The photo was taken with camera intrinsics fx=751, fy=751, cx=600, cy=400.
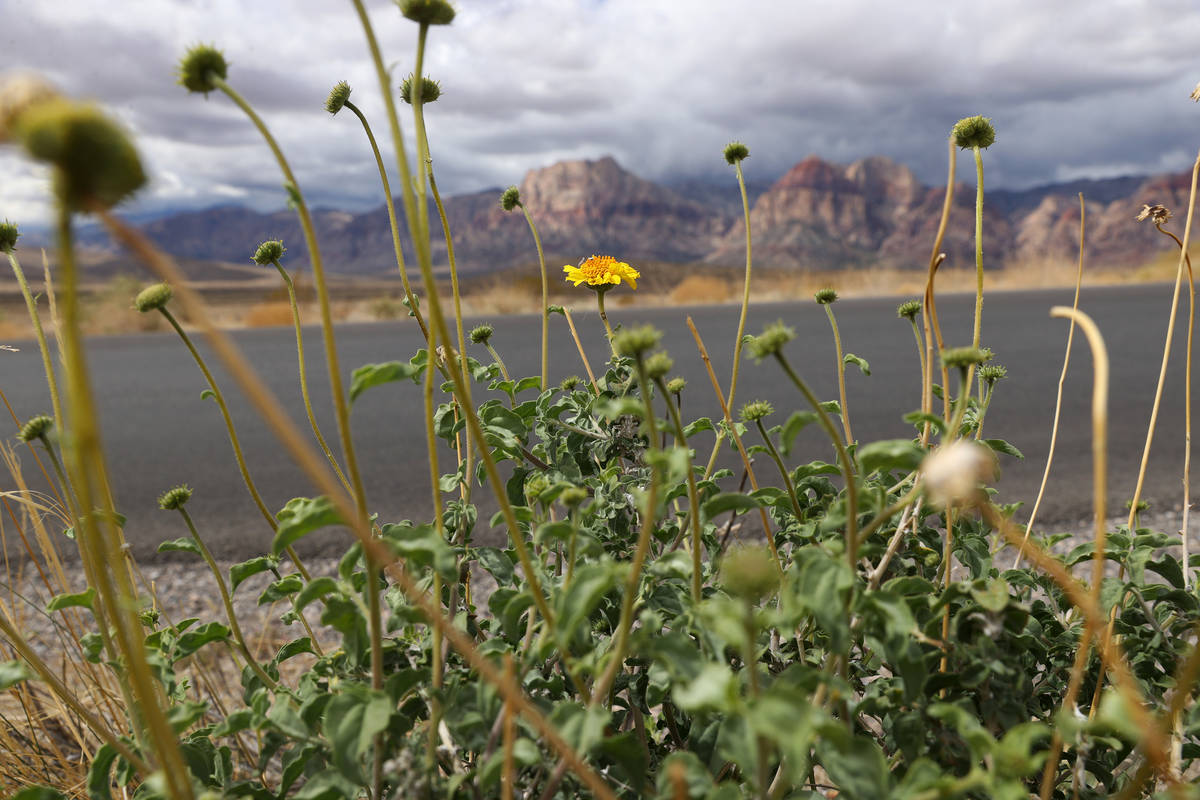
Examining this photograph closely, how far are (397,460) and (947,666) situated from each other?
456 cm

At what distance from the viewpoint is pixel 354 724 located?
615 mm

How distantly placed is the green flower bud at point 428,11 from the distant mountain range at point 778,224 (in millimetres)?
109267

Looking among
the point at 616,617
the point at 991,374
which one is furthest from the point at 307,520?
the point at 991,374

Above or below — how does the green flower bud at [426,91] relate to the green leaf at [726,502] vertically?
above

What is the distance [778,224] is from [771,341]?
135m

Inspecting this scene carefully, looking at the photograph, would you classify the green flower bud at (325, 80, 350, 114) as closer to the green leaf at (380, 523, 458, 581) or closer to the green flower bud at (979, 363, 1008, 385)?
the green leaf at (380, 523, 458, 581)

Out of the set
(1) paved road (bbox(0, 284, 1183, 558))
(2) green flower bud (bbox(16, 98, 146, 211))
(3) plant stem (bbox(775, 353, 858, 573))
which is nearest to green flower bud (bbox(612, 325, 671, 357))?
(3) plant stem (bbox(775, 353, 858, 573))

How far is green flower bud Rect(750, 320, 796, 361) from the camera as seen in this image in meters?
0.60

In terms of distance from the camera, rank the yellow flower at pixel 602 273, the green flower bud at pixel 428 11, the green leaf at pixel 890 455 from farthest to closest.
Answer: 1. the yellow flower at pixel 602 273
2. the green flower bud at pixel 428 11
3. the green leaf at pixel 890 455

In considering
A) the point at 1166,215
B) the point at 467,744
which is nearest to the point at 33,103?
the point at 467,744

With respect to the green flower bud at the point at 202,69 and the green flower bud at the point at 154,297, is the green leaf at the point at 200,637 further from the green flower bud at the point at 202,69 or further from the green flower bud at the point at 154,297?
the green flower bud at the point at 202,69

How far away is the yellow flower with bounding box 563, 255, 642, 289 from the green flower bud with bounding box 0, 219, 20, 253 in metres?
0.83

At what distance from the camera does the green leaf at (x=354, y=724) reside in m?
0.60

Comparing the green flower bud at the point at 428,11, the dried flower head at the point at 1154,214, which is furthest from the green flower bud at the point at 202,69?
the dried flower head at the point at 1154,214
